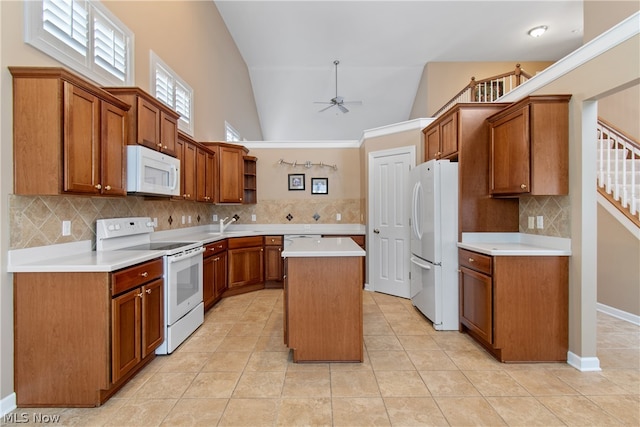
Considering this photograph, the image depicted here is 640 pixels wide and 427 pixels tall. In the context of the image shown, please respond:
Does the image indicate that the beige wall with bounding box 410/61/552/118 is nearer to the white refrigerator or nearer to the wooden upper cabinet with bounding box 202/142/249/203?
the white refrigerator

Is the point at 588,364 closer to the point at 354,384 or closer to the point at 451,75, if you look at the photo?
the point at 354,384

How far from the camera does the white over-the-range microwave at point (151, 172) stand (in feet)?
7.91

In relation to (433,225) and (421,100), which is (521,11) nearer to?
(421,100)

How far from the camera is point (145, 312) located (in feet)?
7.26

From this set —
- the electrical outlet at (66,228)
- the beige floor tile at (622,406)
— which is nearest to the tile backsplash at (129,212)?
the electrical outlet at (66,228)

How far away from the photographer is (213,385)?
2074mm

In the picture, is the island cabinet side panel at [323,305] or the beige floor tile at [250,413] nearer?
the beige floor tile at [250,413]

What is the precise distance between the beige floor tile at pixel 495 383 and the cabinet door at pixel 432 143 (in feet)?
7.69

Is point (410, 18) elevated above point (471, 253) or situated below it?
above

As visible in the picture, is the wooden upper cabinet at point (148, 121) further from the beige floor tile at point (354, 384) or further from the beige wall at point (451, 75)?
the beige wall at point (451, 75)

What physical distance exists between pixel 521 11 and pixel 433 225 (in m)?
4.68

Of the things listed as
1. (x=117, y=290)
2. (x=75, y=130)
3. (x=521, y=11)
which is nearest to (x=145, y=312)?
(x=117, y=290)

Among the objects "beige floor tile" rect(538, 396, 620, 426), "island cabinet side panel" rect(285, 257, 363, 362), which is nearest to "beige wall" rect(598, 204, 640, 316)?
"beige floor tile" rect(538, 396, 620, 426)

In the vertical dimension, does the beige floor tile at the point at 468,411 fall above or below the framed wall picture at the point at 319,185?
below
